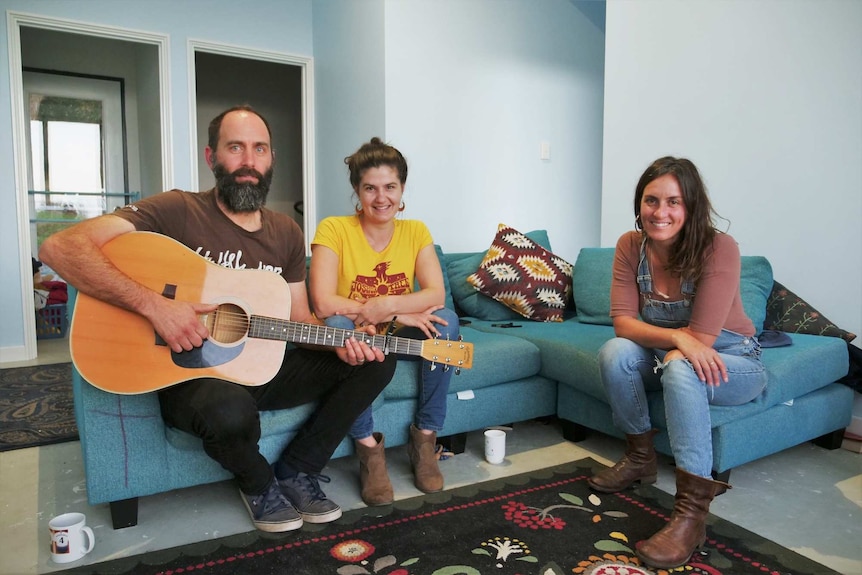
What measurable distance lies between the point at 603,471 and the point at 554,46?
9.59 ft

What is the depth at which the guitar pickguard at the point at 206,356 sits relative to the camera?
1503mm

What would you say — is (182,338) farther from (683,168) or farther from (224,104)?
(224,104)

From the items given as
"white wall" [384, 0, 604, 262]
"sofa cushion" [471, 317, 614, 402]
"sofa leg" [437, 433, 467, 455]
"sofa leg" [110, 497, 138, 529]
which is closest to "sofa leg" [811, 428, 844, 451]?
"sofa cushion" [471, 317, 614, 402]

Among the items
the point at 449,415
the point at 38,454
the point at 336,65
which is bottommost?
the point at 38,454

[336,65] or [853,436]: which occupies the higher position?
[336,65]

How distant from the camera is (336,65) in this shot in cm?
378

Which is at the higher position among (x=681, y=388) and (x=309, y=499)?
(x=681, y=388)

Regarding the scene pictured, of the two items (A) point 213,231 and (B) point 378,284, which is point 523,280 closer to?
(B) point 378,284

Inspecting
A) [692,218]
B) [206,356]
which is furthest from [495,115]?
[206,356]

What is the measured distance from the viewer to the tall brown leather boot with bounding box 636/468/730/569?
4.75 feet

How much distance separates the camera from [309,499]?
1.69 metres

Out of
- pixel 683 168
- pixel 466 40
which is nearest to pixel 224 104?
→ pixel 466 40

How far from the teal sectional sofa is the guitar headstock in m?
0.31

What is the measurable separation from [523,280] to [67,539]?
1883mm
